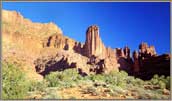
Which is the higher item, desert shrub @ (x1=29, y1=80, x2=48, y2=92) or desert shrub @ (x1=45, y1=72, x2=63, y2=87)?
desert shrub @ (x1=45, y1=72, x2=63, y2=87)

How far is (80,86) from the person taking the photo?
476 inches

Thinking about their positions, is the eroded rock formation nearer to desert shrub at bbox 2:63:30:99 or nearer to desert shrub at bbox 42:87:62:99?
desert shrub at bbox 42:87:62:99

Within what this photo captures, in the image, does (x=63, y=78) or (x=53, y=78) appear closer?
(x=53, y=78)

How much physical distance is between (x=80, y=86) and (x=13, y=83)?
1.43m

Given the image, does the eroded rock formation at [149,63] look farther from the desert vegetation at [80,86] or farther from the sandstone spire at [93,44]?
the sandstone spire at [93,44]

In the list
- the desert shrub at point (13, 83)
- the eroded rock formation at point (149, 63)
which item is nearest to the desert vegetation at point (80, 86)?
the desert shrub at point (13, 83)

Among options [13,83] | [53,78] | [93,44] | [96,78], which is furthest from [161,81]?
[13,83]

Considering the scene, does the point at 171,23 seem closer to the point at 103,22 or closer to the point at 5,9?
the point at 103,22

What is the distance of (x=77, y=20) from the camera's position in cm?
1196

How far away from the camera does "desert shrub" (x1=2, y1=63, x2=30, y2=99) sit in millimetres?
11508

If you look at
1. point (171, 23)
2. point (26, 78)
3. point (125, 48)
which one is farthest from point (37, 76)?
point (171, 23)

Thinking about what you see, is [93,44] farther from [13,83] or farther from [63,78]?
[13,83]

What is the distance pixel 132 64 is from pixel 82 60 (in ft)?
4.20

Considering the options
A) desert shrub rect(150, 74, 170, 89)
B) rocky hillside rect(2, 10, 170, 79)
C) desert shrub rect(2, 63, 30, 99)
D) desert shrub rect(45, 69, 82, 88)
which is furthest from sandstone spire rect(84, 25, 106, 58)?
desert shrub rect(2, 63, 30, 99)
